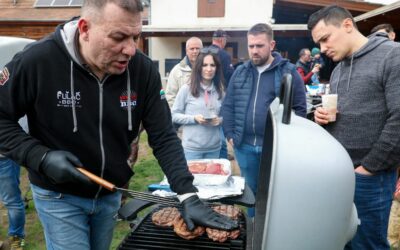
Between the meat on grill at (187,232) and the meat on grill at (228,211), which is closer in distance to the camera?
the meat on grill at (187,232)

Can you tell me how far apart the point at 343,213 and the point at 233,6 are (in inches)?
629

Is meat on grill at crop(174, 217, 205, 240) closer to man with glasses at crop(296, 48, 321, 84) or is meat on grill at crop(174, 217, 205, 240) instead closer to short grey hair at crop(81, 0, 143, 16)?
short grey hair at crop(81, 0, 143, 16)

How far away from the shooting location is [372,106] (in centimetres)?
211

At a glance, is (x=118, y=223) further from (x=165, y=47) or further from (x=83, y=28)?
(x=165, y=47)

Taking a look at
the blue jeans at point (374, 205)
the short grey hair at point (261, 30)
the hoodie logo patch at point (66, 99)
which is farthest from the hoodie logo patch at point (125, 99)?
the short grey hair at point (261, 30)

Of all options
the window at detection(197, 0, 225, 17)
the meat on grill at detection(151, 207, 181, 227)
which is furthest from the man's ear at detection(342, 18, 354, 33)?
the window at detection(197, 0, 225, 17)

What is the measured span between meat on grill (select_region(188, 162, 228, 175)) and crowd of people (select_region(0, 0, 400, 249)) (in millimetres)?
482

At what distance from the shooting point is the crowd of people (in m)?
1.53

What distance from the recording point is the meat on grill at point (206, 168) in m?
2.37

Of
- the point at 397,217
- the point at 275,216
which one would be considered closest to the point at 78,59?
the point at 275,216

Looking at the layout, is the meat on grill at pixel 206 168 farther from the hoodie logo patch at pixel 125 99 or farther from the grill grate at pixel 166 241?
the hoodie logo patch at pixel 125 99

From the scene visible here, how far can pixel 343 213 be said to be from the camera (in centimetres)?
91

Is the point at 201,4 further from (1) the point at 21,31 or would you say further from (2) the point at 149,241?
(2) the point at 149,241

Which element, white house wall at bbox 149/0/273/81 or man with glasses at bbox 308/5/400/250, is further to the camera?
white house wall at bbox 149/0/273/81
